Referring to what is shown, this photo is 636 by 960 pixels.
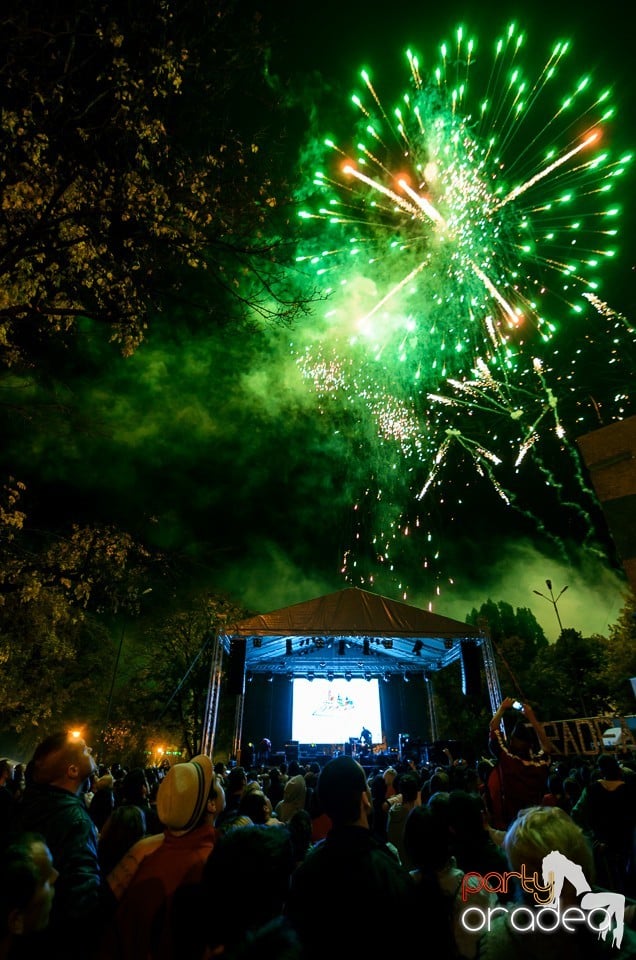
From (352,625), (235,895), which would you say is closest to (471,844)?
(235,895)

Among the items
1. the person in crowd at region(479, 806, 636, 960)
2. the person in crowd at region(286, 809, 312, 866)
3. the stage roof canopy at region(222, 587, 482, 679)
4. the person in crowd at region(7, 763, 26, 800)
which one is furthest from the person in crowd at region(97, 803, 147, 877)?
the stage roof canopy at region(222, 587, 482, 679)

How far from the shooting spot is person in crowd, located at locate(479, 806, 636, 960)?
4.67 ft

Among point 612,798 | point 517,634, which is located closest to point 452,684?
point 517,634

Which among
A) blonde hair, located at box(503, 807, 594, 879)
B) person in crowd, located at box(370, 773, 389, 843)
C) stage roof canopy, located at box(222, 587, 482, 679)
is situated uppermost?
stage roof canopy, located at box(222, 587, 482, 679)

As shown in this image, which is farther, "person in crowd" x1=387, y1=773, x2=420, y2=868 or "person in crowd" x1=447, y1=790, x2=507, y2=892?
"person in crowd" x1=387, y1=773, x2=420, y2=868

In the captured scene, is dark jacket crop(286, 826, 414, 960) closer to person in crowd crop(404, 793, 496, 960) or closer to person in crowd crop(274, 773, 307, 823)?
person in crowd crop(404, 793, 496, 960)

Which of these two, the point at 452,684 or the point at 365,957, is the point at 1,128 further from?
the point at 452,684

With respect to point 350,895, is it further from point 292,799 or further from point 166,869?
point 292,799

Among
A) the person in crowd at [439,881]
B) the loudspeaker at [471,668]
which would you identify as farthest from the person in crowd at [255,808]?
the loudspeaker at [471,668]

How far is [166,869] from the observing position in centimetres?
200

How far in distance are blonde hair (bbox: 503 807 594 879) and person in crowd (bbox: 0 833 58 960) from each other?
1.68 m

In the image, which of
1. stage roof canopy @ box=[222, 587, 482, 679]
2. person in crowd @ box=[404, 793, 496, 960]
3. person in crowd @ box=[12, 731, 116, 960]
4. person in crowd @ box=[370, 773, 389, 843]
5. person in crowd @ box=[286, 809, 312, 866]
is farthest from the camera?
stage roof canopy @ box=[222, 587, 482, 679]

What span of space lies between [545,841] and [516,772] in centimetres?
312

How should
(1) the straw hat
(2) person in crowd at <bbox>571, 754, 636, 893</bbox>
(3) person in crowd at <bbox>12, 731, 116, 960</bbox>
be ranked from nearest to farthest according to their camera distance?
(3) person in crowd at <bbox>12, 731, 116, 960</bbox> < (1) the straw hat < (2) person in crowd at <bbox>571, 754, 636, 893</bbox>
